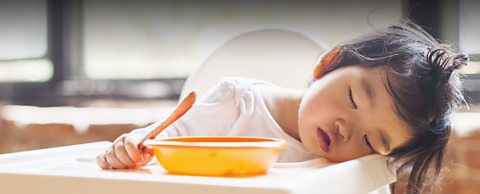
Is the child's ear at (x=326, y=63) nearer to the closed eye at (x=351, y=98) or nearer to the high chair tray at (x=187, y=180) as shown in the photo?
the closed eye at (x=351, y=98)

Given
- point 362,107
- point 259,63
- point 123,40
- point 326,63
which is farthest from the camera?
point 123,40

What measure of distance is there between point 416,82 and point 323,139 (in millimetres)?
137

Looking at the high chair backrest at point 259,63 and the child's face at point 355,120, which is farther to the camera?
the high chair backrest at point 259,63

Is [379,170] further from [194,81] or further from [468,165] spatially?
[468,165]

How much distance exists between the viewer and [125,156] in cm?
56

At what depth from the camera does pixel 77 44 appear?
5.09 ft

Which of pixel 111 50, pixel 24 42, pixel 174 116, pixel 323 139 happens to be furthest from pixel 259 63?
pixel 24 42

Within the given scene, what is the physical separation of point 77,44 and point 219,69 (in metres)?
0.66

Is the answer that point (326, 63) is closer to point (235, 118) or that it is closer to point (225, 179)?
point (235, 118)

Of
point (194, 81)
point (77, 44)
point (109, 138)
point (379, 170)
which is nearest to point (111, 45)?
point (77, 44)

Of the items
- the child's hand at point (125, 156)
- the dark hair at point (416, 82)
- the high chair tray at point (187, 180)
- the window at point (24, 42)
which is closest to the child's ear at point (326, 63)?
the dark hair at point (416, 82)

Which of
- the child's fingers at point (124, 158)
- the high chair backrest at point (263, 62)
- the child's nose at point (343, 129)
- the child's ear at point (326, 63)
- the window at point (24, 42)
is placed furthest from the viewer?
the window at point (24, 42)

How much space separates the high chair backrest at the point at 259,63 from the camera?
3.31 ft

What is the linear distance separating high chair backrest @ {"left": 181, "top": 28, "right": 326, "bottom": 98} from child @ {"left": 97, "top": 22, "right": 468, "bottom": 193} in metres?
0.15
